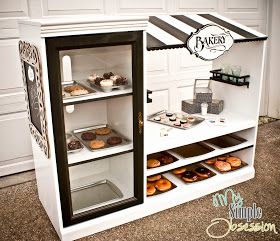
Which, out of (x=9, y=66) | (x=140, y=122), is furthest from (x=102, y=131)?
(x=9, y=66)

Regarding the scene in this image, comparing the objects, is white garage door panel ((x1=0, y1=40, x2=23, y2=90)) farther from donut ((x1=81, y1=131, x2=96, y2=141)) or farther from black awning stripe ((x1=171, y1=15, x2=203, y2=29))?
Answer: black awning stripe ((x1=171, y1=15, x2=203, y2=29))

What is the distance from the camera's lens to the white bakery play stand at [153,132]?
2.20m

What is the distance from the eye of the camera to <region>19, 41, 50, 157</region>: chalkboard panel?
224 centimetres

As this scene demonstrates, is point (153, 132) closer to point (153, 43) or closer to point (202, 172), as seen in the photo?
point (202, 172)

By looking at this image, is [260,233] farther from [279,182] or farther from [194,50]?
[194,50]

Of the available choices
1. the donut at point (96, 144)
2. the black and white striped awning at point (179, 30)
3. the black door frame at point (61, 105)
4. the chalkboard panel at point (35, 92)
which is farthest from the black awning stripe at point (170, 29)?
the chalkboard panel at point (35, 92)

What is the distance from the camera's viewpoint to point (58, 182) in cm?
242

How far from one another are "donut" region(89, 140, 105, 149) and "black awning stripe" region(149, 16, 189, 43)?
1.08 m

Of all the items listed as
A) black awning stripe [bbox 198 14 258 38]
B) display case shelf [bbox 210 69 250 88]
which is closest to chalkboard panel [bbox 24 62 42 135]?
black awning stripe [bbox 198 14 258 38]

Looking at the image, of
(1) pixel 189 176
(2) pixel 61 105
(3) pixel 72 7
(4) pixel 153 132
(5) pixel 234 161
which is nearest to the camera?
(2) pixel 61 105

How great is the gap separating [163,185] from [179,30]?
141 cm

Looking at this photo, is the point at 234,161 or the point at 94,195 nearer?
the point at 94,195

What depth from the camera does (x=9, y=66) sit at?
11.4 ft

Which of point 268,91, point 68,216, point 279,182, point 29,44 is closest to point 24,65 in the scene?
point 29,44
